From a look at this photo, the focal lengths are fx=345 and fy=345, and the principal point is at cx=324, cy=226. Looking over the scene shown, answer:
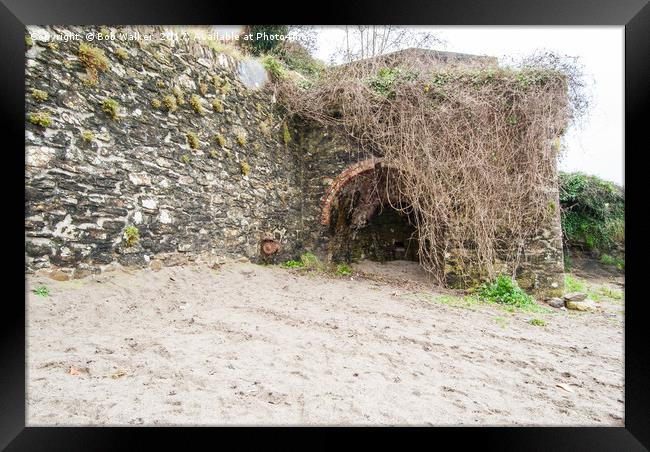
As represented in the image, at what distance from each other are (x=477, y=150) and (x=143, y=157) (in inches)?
195

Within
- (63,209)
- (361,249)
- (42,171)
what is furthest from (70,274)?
(361,249)

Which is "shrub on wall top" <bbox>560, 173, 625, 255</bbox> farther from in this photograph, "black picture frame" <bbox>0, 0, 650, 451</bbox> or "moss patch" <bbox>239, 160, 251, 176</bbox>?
"black picture frame" <bbox>0, 0, 650, 451</bbox>

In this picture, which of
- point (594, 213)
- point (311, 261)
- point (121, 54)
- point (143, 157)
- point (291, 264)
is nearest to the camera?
point (121, 54)

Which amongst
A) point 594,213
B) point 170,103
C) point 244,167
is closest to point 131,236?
point 170,103

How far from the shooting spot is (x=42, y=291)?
2975mm

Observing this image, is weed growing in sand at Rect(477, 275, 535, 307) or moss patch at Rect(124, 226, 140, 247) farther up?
moss patch at Rect(124, 226, 140, 247)

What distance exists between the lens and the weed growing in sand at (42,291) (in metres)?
2.95

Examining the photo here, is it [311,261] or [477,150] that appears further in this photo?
[311,261]

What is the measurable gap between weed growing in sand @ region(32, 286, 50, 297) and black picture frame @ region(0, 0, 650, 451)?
5.04 ft

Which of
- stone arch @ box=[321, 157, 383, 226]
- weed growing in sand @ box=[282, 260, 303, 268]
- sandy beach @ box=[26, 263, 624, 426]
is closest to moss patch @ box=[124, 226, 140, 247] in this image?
sandy beach @ box=[26, 263, 624, 426]

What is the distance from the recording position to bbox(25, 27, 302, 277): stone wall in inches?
125

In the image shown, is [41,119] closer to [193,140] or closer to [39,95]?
[39,95]
